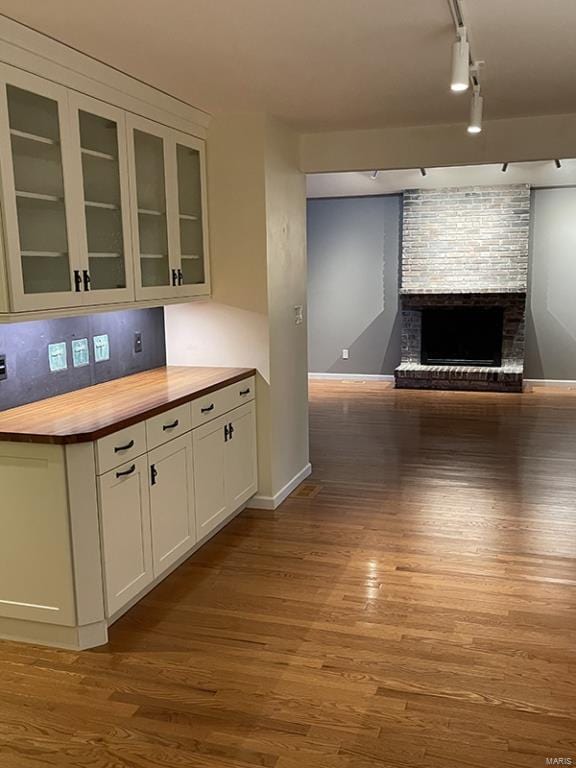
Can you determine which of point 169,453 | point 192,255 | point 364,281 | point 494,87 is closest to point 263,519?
point 169,453

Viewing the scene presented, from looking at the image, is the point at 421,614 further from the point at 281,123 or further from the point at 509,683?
the point at 281,123

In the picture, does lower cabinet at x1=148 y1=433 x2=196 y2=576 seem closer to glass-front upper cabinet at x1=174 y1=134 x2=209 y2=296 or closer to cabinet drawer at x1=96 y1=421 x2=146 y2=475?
cabinet drawer at x1=96 y1=421 x2=146 y2=475

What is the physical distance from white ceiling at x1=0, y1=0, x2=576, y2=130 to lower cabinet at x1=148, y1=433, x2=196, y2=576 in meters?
1.73

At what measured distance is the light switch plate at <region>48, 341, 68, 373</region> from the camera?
3.46 m

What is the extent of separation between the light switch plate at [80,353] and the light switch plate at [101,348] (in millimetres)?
91

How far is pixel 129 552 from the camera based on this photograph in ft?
10.1

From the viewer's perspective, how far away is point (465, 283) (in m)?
8.92

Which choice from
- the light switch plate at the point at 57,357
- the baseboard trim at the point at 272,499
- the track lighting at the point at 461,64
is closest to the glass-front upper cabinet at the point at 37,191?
the light switch plate at the point at 57,357

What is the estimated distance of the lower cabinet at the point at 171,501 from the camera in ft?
10.7

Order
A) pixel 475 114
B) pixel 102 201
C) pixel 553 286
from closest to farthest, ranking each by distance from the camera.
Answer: pixel 475 114
pixel 102 201
pixel 553 286

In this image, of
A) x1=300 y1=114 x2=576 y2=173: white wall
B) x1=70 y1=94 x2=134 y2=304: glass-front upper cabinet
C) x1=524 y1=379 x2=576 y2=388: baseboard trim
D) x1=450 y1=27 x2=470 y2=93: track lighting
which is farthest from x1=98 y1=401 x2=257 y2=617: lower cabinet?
x1=524 y1=379 x2=576 y2=388: baseboard trim

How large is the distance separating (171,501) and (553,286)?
269 inches

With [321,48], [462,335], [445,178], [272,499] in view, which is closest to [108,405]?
[272,499]

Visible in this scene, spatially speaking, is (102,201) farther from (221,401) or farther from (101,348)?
(221,401)
